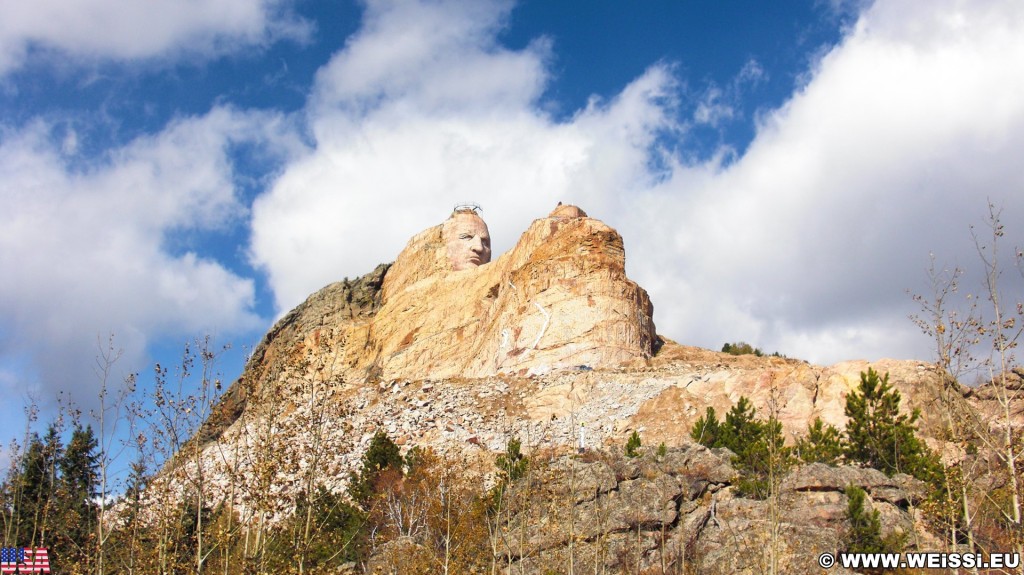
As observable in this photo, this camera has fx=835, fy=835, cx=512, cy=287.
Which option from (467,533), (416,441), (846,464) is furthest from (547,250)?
(467,533)

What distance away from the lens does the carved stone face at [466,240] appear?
9012 cm

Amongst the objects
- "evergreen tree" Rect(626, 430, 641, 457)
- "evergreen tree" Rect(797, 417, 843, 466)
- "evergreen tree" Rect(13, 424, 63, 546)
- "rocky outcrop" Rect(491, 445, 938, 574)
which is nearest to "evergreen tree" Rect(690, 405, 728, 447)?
"evergreen tree" Rect(626, 430, 641, 457)

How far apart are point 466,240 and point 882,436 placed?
6379cm

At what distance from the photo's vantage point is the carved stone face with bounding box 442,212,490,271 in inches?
3548

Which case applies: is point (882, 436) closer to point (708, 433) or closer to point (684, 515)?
point (708, 433)

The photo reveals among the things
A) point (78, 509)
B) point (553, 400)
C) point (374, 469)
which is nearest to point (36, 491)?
point (78, 509)

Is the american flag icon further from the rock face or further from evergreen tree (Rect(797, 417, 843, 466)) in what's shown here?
evergreen tree (Rect(797, 417, 843, 466))

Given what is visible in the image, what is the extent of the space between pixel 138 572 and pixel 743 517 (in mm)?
18570

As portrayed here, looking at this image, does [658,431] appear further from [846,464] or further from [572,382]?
[846,464]

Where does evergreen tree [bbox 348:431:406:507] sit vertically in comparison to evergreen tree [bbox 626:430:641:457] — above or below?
below

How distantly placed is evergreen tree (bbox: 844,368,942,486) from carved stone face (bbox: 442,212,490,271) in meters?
59.9

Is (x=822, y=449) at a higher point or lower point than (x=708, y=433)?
lower

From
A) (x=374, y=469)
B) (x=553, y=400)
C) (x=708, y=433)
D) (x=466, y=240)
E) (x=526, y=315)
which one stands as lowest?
(x=374, y=469)

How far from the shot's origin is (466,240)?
299ft
